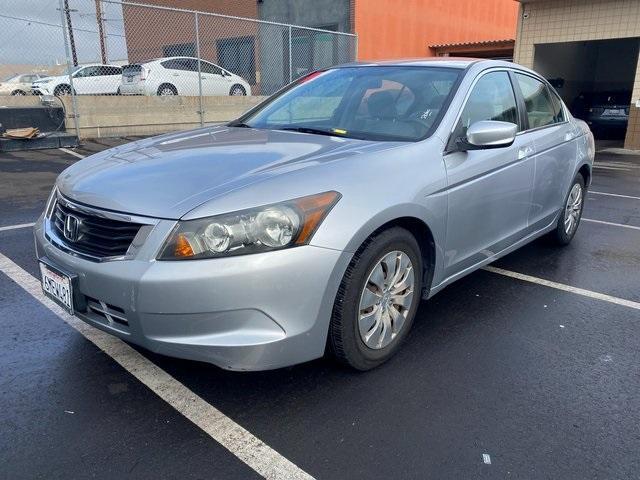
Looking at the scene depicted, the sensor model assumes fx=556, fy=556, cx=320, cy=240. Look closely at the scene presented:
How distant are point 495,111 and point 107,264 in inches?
106

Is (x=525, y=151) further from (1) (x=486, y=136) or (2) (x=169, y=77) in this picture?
(2) (x=169, y=77)

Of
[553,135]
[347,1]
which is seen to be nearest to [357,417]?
[553,135]

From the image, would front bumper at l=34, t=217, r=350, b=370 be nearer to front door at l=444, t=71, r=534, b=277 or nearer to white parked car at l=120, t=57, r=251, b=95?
front door at l=444, t=71, r=534, b=277

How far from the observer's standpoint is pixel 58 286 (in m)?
2.62

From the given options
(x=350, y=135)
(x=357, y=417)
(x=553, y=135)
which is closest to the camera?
(x=357, y=417)

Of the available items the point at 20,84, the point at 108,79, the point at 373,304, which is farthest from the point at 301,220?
the point at 20,84

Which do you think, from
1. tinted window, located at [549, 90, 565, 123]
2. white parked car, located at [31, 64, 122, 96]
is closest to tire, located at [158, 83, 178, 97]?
white parked car, located at [31, 64, 122, 96]

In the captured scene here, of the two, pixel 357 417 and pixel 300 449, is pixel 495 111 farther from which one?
pixel 300 449

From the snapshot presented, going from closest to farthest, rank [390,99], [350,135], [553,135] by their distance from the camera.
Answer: [350,135] → [390,99] → [553,135]

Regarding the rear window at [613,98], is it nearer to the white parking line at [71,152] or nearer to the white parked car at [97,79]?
the white parked car at [97,79]

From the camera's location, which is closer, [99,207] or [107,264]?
[107,264]

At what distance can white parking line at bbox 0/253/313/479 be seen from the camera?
2.18 meters

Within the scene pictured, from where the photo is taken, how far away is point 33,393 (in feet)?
8.60

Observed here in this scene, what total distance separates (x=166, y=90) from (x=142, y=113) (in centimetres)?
217
